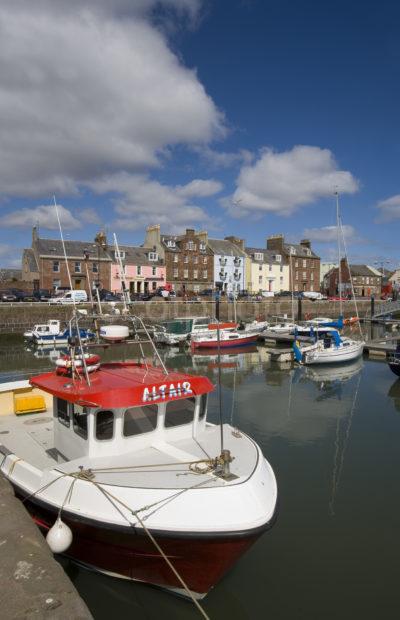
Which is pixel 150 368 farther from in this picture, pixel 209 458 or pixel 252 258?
pixel 252 258

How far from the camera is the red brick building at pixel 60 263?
196 feet

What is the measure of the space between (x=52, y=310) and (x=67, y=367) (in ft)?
134

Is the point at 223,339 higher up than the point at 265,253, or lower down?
lower down

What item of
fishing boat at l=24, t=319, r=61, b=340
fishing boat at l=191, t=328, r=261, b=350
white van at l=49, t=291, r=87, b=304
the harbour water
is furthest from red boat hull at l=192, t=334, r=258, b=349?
the harbour water

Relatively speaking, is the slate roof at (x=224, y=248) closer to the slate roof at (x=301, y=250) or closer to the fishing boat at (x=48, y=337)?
the slate roof at (x=301, y=250)

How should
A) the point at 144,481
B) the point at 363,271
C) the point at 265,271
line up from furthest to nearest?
1. the point at 363,271
2. the point at 265,271
3. the point at 144,481

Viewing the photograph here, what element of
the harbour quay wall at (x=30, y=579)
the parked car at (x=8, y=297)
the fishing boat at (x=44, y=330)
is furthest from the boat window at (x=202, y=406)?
the parked car at (x=8, y=297)

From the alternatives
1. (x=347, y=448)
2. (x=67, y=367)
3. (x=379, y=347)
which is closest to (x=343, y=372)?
(x=379, y=347)

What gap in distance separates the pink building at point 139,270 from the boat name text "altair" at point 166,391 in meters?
57.5

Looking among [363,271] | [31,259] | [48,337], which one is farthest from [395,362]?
[363,271]

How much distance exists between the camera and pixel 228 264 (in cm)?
7725

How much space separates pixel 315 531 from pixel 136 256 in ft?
202

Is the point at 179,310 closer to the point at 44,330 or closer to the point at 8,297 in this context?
the point at 44,330

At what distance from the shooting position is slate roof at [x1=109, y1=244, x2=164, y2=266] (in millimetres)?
66500
